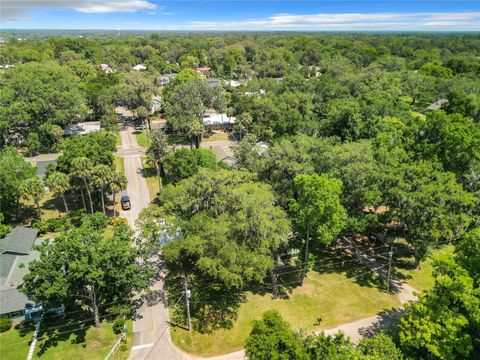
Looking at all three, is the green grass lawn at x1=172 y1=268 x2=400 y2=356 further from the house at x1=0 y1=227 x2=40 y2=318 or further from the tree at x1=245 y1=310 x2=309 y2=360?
the house at x1=0 y1=227 x2=40 y2=318

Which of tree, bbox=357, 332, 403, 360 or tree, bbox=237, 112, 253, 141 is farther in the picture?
tree, bbox=237, 112, 253, 141

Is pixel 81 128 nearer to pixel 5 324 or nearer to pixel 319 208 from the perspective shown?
pixel 5 324

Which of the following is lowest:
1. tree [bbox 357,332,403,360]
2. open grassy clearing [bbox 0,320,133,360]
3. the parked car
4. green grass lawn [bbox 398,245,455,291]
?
green grass lawn [bbox 398,245,455,291]

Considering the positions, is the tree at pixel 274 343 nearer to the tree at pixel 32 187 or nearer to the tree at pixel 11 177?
the tree at pixel 32 187

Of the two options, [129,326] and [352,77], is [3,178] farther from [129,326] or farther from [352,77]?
[352,77]

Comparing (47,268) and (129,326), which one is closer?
(47,268)

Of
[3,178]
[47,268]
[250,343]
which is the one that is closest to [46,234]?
[3,178]

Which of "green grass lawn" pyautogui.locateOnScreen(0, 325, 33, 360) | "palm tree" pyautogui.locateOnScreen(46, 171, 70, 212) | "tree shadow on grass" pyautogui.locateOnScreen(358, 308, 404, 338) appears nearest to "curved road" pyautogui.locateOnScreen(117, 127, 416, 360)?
"tree shadow on grass" pyautogui.locateOnScreen(358, 308, 404, 338)
